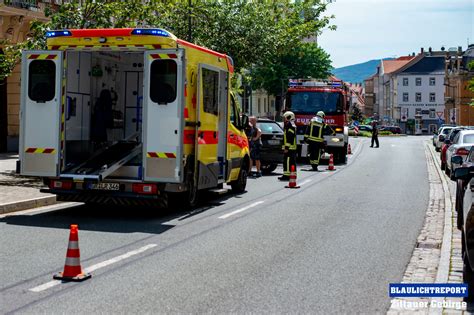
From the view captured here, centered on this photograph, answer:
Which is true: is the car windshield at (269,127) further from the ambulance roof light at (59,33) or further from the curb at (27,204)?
the ambulance roof light at (59,33)

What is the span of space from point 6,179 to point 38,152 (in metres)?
5.79

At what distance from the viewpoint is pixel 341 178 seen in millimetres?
21062

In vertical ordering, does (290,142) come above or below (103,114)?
below

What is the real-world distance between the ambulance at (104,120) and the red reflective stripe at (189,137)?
17 millimetres

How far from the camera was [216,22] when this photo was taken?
27.6 metres

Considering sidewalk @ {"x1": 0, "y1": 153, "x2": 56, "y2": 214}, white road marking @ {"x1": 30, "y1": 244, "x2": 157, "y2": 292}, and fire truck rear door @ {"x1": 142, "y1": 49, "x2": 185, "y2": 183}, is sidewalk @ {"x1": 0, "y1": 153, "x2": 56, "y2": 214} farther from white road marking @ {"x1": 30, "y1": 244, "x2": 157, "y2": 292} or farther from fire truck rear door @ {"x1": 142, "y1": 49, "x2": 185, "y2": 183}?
white road marking @ {"x1": 30, "y1": 244, "x2": 157, "y2": 292}

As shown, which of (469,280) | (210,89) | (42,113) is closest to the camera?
(469,280)

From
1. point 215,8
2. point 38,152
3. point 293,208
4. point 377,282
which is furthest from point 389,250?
point 215,8

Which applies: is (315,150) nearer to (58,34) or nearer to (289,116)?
(289,116)

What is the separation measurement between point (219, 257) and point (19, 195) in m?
6.65

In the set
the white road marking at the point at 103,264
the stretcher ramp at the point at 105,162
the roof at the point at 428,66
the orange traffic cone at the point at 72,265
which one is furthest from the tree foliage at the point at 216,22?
the roof at the point at 428,66

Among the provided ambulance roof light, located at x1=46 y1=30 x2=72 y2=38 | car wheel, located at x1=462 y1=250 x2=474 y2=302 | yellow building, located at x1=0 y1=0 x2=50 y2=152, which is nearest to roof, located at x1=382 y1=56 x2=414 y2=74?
yellow building, located at x1=0 y1=0 x2=50 y2=152

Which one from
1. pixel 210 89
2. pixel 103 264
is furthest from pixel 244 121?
pixel 103 264

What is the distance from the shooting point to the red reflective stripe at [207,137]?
12445mm
